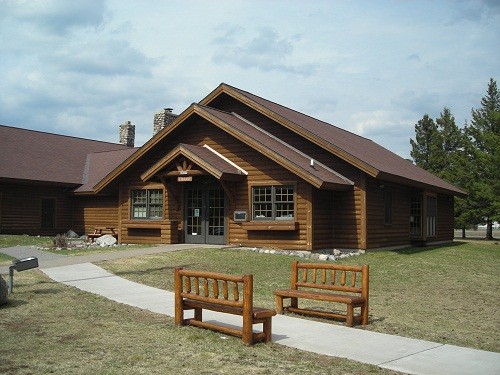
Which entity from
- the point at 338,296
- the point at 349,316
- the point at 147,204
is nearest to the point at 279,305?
the point at 338,296

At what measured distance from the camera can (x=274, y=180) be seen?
69.1 feet

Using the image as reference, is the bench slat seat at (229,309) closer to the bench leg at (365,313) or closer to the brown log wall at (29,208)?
the bench leg at (365,313)

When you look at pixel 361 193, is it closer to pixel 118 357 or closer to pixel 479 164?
pixel 118 357

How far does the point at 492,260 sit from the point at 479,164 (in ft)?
84.1

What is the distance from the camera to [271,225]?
68.4ft

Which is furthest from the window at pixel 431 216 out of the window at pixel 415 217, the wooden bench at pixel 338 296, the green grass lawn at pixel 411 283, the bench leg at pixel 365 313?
the bench leg at pixel 365 313

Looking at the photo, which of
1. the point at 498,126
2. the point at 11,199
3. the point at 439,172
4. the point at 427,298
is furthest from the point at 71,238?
the point at 439,172

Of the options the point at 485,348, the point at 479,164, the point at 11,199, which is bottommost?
the point at 485,348

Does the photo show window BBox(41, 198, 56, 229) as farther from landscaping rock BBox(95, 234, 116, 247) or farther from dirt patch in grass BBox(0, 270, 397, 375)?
dirt patch in grass BBox(0, 270, 397, 375)

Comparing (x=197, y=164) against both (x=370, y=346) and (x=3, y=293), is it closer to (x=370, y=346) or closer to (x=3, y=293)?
(x=3, y=293)

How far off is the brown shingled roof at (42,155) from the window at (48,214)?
1.31 metres

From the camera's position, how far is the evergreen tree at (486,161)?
3647 centimetres

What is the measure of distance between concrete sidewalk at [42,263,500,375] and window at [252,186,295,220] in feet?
32.3

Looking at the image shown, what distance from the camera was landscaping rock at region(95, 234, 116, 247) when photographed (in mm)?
25125
